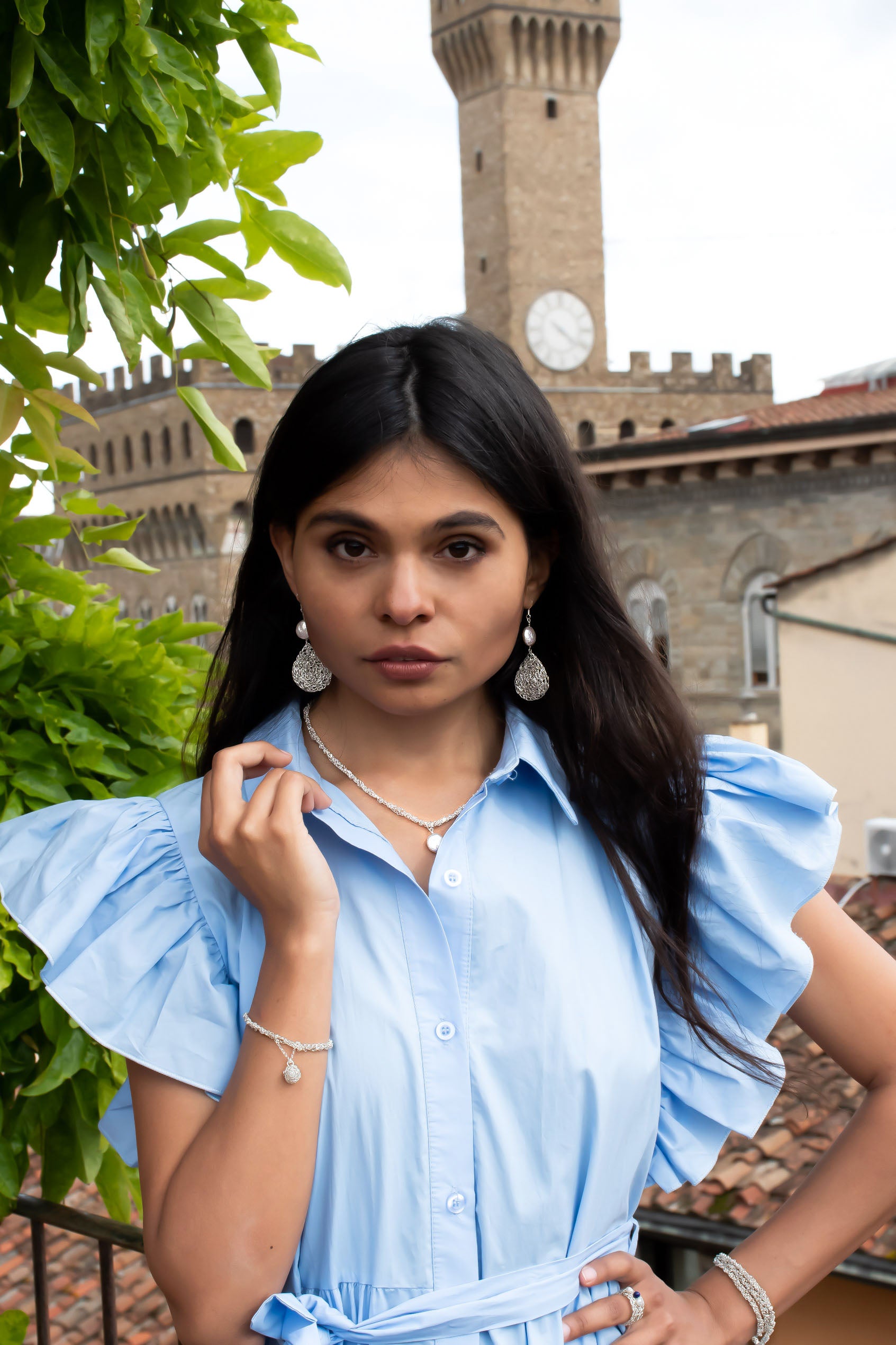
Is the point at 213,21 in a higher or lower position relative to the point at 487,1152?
higher

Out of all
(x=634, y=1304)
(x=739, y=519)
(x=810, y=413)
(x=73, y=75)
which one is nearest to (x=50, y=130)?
(x=73, y=75)

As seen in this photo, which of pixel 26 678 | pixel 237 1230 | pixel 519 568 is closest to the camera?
pixel 237 1230

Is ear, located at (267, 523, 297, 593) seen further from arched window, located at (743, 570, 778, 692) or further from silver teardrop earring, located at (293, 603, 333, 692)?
arched window, located at (743, 570, 778, 692)

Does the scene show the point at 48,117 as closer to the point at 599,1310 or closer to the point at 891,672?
the point at 599,1310

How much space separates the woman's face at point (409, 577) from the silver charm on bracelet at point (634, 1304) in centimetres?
69

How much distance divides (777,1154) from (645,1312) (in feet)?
10.9

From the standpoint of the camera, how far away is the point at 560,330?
3462cm

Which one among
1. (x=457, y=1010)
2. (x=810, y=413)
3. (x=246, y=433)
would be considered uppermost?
(x=246, y=433)

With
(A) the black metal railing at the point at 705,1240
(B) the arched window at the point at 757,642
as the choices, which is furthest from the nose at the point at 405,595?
(B) the arched window at the point at 757,642

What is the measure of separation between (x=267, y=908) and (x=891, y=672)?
37.2 feet

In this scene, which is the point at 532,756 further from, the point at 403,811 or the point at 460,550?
the point at 460,550

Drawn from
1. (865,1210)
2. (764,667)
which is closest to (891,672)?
(764,667)

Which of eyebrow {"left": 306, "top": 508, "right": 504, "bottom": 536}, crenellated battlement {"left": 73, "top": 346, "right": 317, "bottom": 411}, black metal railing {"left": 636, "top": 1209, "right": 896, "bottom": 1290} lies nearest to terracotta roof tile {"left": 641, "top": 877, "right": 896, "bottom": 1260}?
black metal railing {"left": 636, "top": 1209, "right": 896, "bottom": 1290}

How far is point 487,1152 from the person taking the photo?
1.31m
